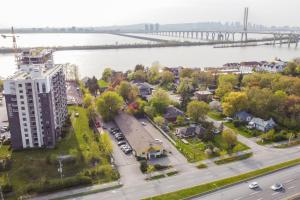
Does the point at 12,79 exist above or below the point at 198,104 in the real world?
above

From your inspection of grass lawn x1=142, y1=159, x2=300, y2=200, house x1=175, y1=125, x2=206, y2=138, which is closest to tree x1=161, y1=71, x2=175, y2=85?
house x1=175, y1=125, x2=206, y2=138

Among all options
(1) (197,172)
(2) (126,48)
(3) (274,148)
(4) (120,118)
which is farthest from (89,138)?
(2) (126,48)

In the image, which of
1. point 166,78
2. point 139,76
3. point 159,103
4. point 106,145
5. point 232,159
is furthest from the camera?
point 139,76

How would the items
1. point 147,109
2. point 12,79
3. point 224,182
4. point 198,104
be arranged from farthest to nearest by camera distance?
1. point 147,109
2. point 198,104
3. point 12,79
4. point 224,182

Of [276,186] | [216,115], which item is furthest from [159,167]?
[216,115]

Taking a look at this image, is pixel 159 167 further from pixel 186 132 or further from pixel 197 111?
pixel 197 111

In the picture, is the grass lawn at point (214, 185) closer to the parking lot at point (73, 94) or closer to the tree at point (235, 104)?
the tree at point (235, 104)

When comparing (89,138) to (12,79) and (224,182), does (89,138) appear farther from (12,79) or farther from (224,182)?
(224,182)
